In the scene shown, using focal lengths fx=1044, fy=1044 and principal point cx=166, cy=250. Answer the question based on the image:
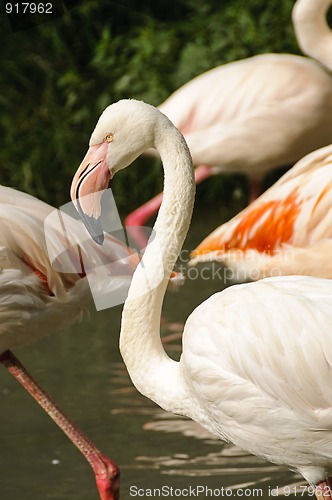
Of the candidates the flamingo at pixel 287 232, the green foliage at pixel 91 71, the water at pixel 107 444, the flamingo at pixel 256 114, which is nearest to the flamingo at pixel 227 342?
the water at pixel 107 444

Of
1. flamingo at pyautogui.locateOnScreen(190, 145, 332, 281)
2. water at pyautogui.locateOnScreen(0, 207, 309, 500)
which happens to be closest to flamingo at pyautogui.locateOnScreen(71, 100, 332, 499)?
water at pyautogui.locateOnScreen(0, 207, 309, 500)

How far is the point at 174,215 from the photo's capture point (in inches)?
116

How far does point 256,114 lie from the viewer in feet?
18.9

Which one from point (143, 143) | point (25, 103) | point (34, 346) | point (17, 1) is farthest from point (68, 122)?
point (143, 143)

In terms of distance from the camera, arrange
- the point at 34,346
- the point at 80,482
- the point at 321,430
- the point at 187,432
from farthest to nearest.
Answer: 1. the point at 34,346
2. the point at 187,432
3. the point at 80,482
4. the point at 321,430

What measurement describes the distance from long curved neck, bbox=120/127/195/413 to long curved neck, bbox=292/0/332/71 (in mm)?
2592

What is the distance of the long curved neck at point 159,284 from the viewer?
2906mm

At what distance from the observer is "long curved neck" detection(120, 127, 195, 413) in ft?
9.53

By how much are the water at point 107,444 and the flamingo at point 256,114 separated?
124 centimetres

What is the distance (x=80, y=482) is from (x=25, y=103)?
16.8 feet

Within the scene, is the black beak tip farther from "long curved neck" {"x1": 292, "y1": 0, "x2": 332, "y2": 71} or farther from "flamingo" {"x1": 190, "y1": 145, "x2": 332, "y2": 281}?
"long curved neck" {"x1": 292, "y1": 0, "x2": 332, "y2": 71}

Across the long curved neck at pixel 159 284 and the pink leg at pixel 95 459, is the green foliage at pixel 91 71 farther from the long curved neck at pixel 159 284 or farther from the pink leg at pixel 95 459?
the long curved neck at pixel 159 284

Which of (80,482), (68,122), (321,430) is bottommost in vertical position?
(68,122)

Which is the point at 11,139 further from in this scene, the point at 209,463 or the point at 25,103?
the point at 209,463
